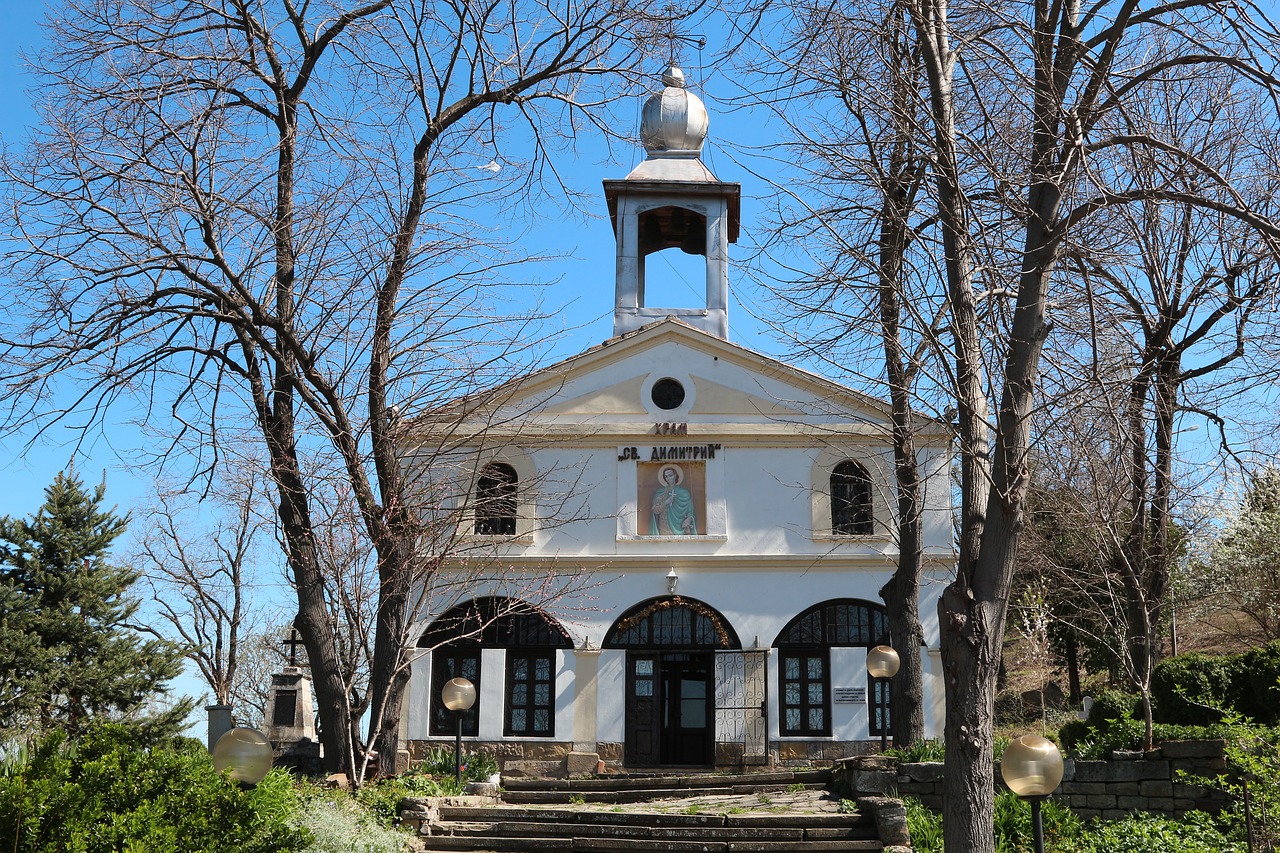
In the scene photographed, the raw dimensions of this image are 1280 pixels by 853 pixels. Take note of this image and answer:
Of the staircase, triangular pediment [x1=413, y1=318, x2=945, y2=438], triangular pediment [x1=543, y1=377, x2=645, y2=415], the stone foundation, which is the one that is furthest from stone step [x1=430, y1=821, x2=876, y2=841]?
triangular pediment [x1=543, y1=377, x2=645, y2=415]

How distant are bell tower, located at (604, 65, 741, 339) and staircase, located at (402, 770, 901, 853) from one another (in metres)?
11.0

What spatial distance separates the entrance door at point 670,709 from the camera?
20.9m

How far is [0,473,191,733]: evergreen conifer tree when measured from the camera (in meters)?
24.1

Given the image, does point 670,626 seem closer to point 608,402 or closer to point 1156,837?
point 608,402

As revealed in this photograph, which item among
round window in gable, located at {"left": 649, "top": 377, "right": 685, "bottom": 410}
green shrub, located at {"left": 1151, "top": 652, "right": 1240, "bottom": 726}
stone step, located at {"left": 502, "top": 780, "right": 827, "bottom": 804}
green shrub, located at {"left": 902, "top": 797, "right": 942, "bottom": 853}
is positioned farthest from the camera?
round window in gable, located at {"left": 649, "top": 377, "right": 685, "bottom": 410}

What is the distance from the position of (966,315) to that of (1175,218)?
20.9 feet

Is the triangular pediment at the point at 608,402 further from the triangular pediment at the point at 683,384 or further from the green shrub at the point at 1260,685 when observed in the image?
the green shrub at the point at 1260,685

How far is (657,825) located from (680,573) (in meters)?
8.08

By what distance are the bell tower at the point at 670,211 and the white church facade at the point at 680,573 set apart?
5.35 feet

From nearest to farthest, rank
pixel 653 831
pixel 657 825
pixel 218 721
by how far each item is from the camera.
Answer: pixel 653 831, pixel 657 825, pixel 218 721

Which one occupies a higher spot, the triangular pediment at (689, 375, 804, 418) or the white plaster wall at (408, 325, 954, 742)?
the triangular pediment at (689, 375, 804, 418)

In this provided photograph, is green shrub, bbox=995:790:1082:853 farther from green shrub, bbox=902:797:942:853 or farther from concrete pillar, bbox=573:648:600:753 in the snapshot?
concrete pillar, bbox=573:648:600:753

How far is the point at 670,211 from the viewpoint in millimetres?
24750

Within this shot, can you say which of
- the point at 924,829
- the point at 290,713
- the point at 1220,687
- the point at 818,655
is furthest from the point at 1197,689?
the point at 290,713
